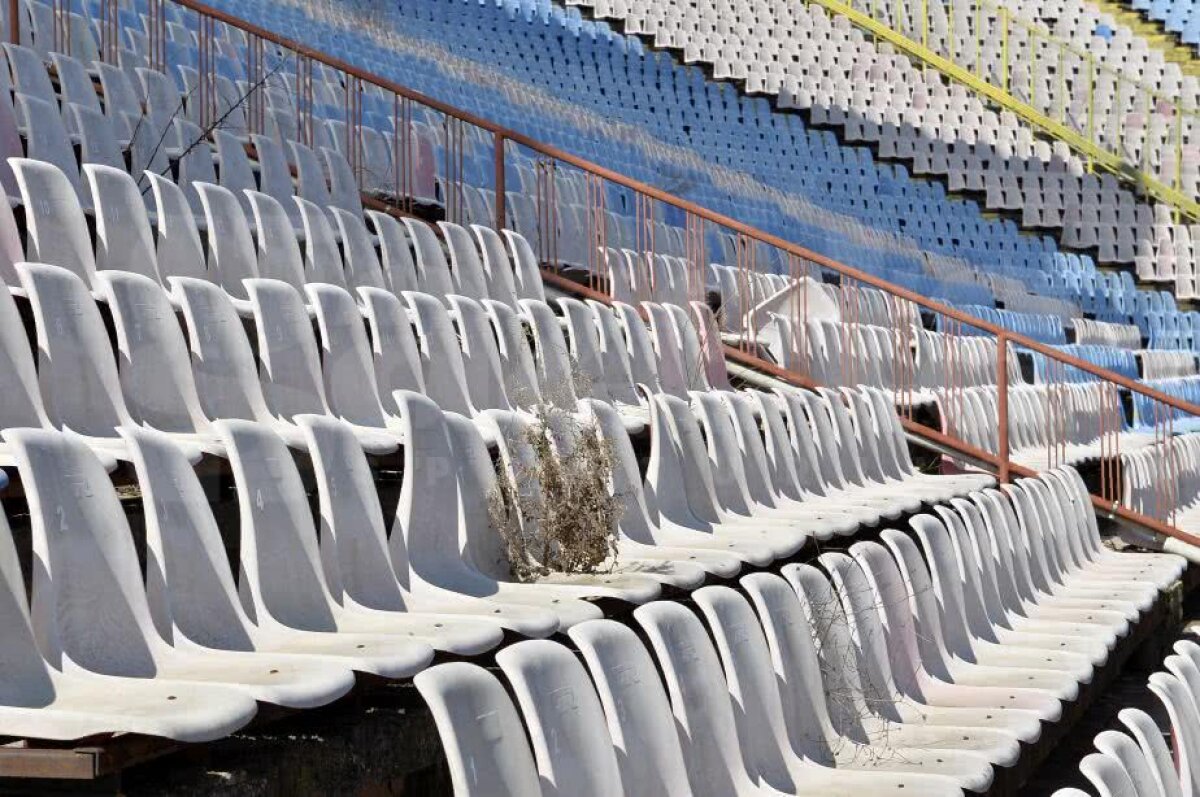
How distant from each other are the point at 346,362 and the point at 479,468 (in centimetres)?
63

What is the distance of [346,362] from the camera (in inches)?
138

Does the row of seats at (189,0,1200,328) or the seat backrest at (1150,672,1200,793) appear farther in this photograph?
the row of seats at (189,0,1200,328)

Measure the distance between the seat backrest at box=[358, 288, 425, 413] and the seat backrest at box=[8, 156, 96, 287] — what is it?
63 centimetres

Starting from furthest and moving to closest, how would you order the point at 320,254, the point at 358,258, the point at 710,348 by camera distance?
1. the point at 710,348
2. the point at 358,258
3. the point at 320,254

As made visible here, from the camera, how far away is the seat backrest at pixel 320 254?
173 inches

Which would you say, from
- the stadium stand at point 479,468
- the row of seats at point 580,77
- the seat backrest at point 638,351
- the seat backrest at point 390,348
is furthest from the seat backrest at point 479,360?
the row of seats at point 580,77

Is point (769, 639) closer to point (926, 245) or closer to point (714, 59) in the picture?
point (926, 245)

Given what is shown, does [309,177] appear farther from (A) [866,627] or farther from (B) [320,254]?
(A) [866,627]

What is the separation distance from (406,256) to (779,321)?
70.4 inches

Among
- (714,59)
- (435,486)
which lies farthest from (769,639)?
(714,59)

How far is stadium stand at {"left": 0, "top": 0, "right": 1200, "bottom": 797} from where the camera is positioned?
6.44 ft

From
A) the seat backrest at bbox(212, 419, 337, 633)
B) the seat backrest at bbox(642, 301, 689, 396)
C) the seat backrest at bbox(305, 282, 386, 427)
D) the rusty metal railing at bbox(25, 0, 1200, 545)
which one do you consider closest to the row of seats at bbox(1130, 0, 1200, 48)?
the rusty metal railing at bbox(25, 0, 1200, 545)

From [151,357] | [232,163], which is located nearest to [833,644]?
[151,357]

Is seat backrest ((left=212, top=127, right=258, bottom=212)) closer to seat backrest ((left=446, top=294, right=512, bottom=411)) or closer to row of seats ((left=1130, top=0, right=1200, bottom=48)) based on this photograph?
seat backrest ((left=446, top=294, right=512, bottom=411))
